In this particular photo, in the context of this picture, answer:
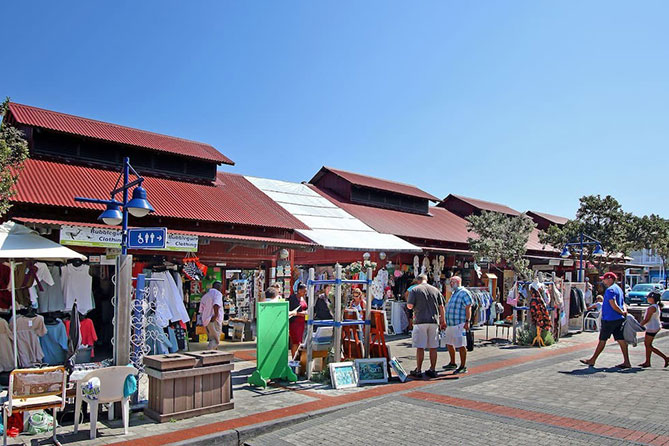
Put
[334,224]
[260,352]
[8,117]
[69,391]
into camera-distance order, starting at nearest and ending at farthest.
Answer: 1. [69,391]
2. [260,352]
3. [8,117]
4. [334,224]

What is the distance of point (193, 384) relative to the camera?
6957 mm

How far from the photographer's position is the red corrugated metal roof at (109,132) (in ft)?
46.0

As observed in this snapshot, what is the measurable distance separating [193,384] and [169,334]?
499 cm

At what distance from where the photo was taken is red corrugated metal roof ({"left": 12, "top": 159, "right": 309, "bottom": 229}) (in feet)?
38.7

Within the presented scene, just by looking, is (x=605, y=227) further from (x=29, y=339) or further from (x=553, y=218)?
(x=29, y=339)

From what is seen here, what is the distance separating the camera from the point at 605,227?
78.8ft

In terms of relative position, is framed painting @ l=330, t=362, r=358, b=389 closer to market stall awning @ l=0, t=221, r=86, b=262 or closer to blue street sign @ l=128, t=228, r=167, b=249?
blue street sign @ l=128, t=228, r=167, b=249

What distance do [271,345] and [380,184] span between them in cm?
1659

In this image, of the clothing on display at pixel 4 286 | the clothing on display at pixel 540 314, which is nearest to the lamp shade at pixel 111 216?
the clothing on display at pixel 4 286

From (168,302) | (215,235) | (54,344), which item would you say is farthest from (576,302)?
(54,344)

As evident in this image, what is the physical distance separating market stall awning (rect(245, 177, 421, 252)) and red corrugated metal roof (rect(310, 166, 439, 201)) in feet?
5.06

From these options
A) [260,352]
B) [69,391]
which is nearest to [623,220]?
[260,352]

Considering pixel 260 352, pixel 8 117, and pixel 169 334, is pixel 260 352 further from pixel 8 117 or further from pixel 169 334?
pixel 8 117

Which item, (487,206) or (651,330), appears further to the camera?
(487,206)
